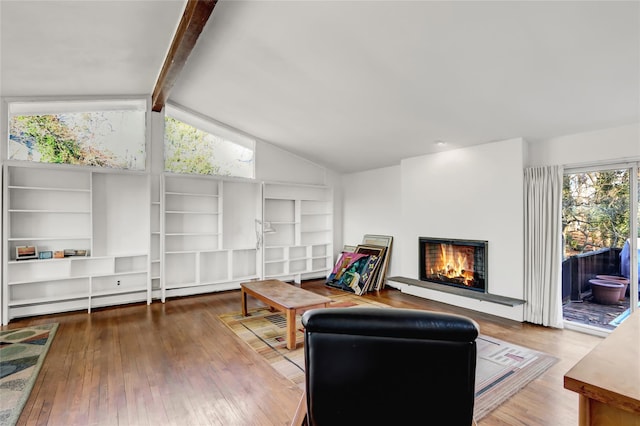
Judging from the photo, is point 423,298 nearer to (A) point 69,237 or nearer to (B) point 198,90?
(B) point 198,90

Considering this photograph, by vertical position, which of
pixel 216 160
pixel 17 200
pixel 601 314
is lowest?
pixel 601 314

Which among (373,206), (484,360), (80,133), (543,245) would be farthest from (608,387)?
(80,133)

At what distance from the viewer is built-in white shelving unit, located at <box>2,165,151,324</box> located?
13.9 feet

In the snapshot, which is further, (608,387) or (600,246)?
(600,246)

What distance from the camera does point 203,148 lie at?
5.68 m

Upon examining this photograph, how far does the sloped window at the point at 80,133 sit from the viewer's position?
14.1ft

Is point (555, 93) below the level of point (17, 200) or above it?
above

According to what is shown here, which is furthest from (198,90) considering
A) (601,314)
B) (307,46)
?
(601,314)

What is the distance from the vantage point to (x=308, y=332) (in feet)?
Result: 4.11

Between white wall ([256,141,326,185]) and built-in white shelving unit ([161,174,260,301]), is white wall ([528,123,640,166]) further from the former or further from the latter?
built-in white shelving unit ([161,174,260,301])

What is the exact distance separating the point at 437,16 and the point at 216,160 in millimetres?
4383

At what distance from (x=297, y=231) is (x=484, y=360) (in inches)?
166

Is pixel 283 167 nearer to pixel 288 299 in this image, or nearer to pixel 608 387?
pixel 288 299

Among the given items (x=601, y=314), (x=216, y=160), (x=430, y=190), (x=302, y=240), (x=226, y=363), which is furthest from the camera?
(x=302, y=240)
